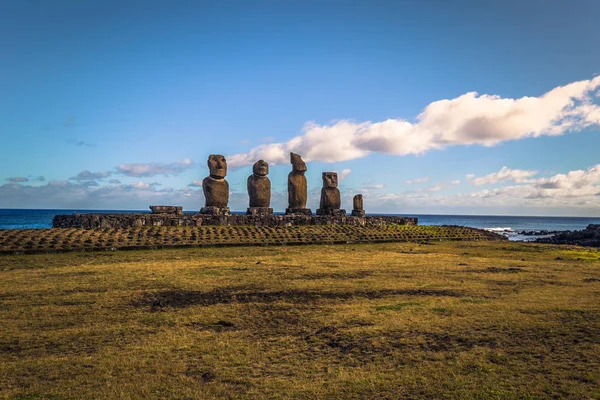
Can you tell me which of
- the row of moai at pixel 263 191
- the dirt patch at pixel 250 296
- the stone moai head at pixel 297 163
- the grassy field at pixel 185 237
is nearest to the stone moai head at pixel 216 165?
the row of moai at pixel 263 191

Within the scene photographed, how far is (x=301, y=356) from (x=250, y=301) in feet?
9.57

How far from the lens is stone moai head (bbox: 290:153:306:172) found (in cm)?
2839

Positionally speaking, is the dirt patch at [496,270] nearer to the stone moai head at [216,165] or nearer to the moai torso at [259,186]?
the moai torso at [259,186]

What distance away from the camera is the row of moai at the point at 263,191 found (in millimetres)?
25578

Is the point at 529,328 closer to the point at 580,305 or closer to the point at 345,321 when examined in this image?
the point at 580,305

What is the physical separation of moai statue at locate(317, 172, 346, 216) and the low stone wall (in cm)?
171

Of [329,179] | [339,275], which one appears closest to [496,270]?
[339,275]

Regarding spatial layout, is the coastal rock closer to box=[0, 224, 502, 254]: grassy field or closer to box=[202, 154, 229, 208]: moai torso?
box=[202, 154, 229, 208]: moai torso

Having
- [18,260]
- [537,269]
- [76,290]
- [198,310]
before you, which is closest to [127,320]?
[198,310]

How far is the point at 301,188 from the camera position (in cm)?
2848

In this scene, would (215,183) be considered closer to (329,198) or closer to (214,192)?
(214,192)

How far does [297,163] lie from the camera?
28391mm

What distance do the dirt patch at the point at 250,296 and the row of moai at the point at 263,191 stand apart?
1708 cm

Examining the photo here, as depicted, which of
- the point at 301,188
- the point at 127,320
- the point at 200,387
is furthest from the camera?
the point at 301,188
